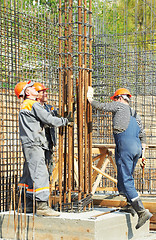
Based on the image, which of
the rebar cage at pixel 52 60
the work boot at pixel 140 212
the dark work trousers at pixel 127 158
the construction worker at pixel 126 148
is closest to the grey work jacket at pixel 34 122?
the rebar cage at pixel 52 60

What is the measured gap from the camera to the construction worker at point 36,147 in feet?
17.0

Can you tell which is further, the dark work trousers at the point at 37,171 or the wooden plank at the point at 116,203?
the wooden plank at the point at 116,203

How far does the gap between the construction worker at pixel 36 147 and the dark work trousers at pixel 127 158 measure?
2.72 feet

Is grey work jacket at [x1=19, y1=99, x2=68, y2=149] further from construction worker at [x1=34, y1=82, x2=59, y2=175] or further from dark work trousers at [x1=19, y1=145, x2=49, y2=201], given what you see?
construction worker at [x1=34, y1=82, x2=59, y2=175]

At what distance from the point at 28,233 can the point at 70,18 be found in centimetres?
270

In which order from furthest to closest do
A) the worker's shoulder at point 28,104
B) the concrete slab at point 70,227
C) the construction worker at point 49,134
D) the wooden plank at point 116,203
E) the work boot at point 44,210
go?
the wooden plank at point 116,203, the construction worker at point 49,134, the worker's shoulder at point 28,104, the work boot at point 44,210, the concrete slab at point 70,227

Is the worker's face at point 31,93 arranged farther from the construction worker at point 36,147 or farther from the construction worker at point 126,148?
the construction worker at point 126,148

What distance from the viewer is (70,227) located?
5000mm

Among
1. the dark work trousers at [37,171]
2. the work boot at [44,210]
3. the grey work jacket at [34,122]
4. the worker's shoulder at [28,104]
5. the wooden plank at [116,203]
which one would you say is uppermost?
the worker's shoulder at [28,104]

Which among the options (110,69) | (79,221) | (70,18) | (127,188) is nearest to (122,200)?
(127,188)

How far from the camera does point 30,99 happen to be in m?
5.51

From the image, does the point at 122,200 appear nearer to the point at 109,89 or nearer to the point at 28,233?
the point at 28,233

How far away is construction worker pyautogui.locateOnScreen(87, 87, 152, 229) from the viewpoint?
557 centimetres

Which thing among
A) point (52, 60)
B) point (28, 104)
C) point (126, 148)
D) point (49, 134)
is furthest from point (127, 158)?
point (52, 60)
